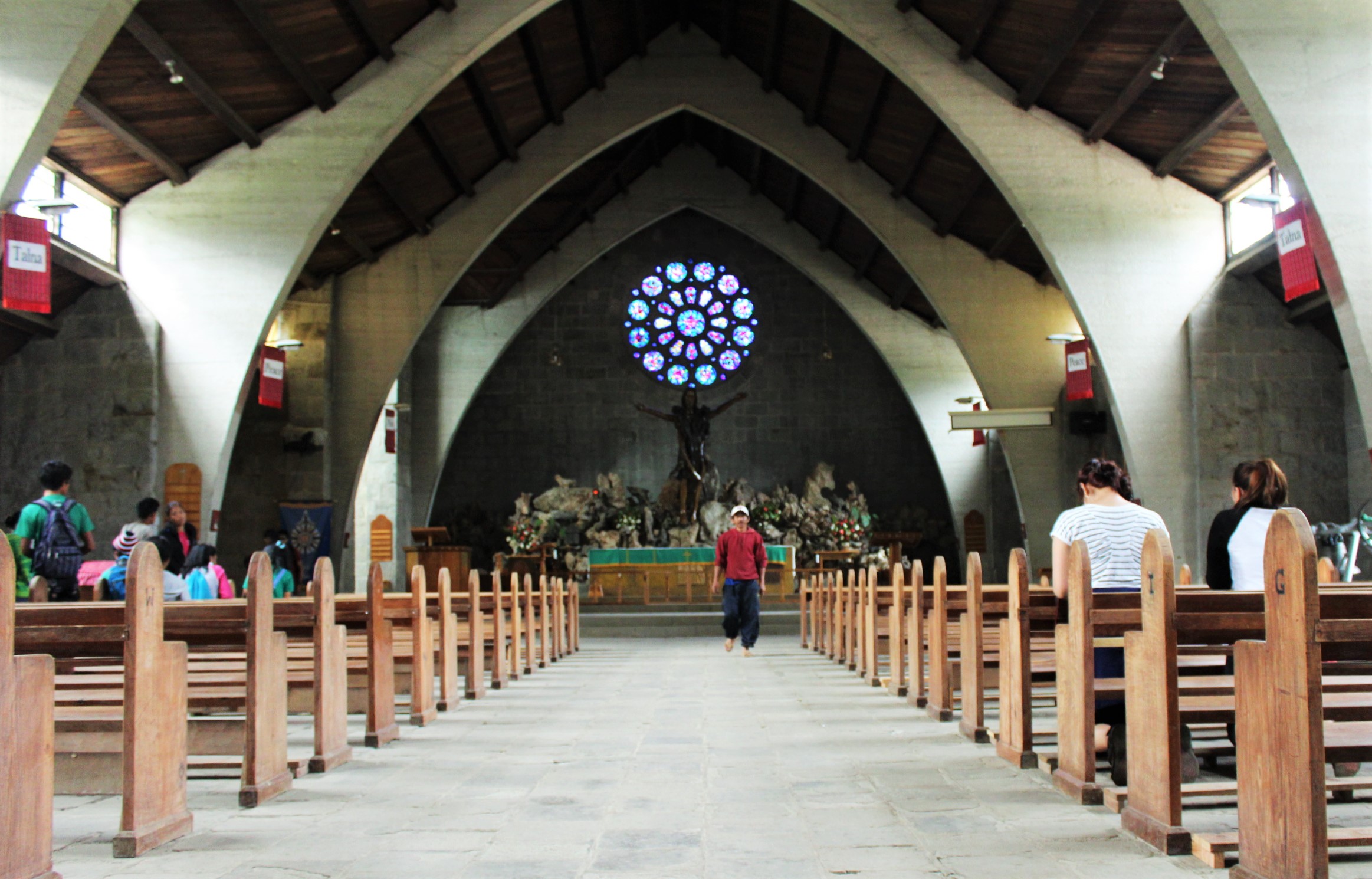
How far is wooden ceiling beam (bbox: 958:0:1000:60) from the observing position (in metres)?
11.5

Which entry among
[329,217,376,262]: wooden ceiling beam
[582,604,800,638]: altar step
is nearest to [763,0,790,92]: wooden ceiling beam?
[329,217,376,262]: wooden ceiling beam

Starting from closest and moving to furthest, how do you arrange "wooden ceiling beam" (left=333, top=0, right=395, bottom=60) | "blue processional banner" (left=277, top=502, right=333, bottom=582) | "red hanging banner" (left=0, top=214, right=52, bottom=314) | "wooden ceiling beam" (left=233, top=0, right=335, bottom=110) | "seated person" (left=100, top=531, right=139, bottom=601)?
"seated person" (left=100, top=531, right=139, bottom=601), "red hanging banner" (left=0, top=214, right=52, bottom=314), "wooden ceiling beam" (left=233, top=0, right=335, bottom=110), "wooden ceiling beam" (left=333, top=0, right=395, bottom=60), "blue processional banner" (left=277, top=502, right=333, bottom=582)

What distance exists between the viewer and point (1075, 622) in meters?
3.83

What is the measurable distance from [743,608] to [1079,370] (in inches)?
247

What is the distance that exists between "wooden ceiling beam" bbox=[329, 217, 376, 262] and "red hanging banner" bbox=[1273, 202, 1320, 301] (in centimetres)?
1053

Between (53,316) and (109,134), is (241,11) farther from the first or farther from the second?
(53,316)

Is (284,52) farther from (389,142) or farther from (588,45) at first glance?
(588,45)

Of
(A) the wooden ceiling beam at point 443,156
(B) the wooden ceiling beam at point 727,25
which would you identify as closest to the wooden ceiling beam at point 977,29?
(B) the wooden ceiling beam at point 727,25

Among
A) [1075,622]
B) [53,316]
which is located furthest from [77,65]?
[1075,622]

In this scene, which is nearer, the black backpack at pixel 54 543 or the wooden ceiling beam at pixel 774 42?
the black backpack at pixel 54 543

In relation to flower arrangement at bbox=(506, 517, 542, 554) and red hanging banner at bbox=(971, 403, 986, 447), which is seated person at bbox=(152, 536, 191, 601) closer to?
flower arrangement at bbox=(506, 517, 542, 554)

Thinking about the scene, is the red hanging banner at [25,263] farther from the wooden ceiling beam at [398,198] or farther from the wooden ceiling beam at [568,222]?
the wooden ceiling beam at [568,222]

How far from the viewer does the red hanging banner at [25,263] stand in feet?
30.6

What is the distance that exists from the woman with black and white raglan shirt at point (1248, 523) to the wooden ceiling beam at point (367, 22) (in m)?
9.60
